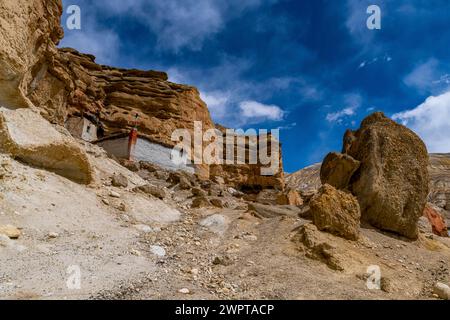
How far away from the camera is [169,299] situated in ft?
13.9

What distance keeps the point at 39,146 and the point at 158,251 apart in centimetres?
411

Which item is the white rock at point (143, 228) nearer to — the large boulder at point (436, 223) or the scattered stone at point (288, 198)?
the scattered stone at point (288, 198)

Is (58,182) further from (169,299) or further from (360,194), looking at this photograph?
(360,194)

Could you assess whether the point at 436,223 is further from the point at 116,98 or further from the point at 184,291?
the point at 116,98

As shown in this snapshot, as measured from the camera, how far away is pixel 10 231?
5.13m

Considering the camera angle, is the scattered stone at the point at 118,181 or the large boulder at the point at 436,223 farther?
the large boulder at the point at 436,223

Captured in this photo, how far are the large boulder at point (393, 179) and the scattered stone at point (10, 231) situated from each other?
9063 mm

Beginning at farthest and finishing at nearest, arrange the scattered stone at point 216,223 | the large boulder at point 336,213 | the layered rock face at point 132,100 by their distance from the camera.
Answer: the layered rock face at point 132,100 → the scattered stone at point 216,223 → the large boulder at point 336,213

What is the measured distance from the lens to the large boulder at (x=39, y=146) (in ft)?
24.1

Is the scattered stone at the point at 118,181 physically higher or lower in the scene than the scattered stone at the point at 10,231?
higher

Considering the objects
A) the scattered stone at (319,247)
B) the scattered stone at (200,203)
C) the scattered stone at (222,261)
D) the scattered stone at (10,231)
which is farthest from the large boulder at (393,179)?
the scattered stone at (10,231)

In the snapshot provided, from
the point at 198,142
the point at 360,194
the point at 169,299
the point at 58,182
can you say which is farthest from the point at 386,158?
the point at 198,142

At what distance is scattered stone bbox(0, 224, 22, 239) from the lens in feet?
16.6

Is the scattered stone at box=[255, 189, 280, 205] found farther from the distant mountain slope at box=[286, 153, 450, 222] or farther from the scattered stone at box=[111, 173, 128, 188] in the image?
the scattered stone at box=[111, 173, 128, 188]
